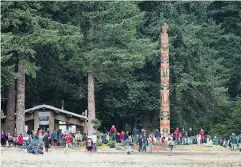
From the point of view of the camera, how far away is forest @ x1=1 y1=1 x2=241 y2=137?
161 ft

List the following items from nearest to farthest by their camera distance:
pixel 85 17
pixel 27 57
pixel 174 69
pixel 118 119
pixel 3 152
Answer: pixel 3 152 < pixel 27 57 < pixel 85 17 < pixel 174 69 < pixel 118 119

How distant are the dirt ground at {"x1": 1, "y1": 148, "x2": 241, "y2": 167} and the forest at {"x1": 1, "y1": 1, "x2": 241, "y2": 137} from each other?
27.5 ft

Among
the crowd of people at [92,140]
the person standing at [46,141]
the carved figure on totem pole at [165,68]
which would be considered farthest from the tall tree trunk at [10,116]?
the carved figure on totem pole at [165,68]

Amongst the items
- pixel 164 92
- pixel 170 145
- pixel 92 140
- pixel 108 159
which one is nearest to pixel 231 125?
pixel 164 92

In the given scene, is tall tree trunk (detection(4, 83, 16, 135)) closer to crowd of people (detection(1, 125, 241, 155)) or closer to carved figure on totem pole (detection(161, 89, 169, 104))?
crowd of people (detection(1, 125, 241, 155))

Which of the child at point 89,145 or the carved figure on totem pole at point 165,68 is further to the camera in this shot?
the carved figure on totem pole at point 165,68

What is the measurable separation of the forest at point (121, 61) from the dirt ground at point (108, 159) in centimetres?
838

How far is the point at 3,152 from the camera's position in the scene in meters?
40.0

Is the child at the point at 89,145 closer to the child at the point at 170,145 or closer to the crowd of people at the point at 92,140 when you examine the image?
the crowd of people at the point at 92,140

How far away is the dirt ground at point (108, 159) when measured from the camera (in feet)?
117

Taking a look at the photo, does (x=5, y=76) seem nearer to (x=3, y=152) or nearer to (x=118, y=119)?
(x=3, y=152)

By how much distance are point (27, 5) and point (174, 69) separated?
1707 cm

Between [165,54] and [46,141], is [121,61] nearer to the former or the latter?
[165,54]

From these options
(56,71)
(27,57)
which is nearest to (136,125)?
(56,71)
